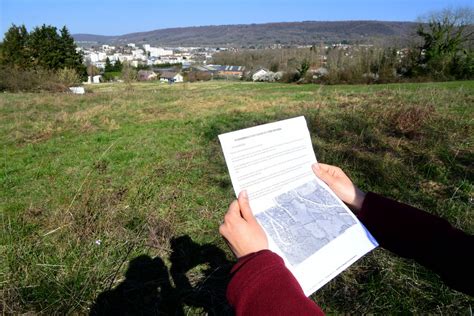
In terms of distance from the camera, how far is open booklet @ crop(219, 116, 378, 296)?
4.17 feet

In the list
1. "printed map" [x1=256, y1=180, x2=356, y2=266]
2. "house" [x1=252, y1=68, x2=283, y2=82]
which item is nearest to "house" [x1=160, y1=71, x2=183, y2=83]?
"house" [x1=252, y1=68, x2=283, y2=82]

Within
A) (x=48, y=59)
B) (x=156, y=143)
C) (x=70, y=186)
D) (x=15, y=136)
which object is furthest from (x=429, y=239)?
(x=48, y=59)

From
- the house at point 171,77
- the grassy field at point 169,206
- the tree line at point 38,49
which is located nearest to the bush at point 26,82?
the tree line at point 38,49

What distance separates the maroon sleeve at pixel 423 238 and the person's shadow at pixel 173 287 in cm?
166

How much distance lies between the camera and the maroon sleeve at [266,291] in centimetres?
93

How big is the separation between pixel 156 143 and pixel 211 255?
5.59m

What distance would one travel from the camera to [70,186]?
18.9 feet

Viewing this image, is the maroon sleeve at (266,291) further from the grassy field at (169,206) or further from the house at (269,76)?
the house at (269,76)

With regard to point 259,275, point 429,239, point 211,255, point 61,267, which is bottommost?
point 211,255

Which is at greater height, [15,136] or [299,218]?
[299,218]

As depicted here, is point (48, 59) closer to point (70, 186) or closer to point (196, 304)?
point (70, 186)

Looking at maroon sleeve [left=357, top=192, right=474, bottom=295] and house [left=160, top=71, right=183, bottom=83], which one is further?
house [left=160, top=71, right=183, bottom=83]

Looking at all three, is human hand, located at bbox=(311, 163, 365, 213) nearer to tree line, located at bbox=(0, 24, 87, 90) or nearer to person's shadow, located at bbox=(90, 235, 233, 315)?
person's shadow, located at bbox=(90, 235, 233, 315)

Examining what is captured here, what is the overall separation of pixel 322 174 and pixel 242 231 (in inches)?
24.8
